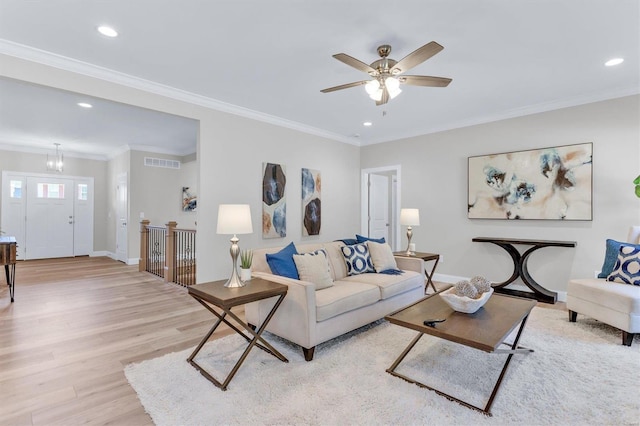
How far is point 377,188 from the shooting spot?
693 centimetres

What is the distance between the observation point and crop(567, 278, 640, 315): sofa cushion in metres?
2.79

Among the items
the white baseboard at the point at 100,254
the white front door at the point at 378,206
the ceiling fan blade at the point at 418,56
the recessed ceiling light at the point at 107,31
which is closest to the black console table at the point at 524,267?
the white front door at the point at 378,206

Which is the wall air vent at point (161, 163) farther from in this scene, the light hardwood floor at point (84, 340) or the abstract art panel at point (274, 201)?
the abstract art panel at point (274, 201)

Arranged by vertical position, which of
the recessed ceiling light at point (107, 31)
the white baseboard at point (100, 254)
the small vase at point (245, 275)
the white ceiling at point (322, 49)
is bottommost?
the white baseboard at point (100, 254)

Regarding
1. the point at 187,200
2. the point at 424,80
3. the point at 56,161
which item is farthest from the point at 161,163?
the point at 424,80

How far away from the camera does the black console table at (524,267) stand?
412 cm

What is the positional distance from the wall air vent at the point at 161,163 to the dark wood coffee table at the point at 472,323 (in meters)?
7.01

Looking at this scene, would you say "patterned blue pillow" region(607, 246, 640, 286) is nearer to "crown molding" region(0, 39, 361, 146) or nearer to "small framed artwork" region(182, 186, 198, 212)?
"crown molding" region(0, 39, 361, 146)

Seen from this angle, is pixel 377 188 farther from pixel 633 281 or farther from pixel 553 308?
pixel 633 281

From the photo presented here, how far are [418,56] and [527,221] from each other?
3389 millimetres

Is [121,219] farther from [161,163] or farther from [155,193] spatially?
[161,163]

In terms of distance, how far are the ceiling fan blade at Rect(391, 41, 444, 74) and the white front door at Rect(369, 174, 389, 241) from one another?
4129 millimetres

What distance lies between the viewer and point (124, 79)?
345 cm

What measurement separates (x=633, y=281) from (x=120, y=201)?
909 cm
